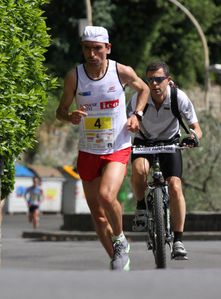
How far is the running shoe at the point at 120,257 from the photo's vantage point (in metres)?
10.1

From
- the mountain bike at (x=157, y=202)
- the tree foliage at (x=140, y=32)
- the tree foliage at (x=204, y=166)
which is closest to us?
the mountain bike at (x=157, y=202)

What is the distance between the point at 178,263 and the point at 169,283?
7654 millimetres

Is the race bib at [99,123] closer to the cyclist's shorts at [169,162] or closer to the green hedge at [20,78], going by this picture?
the green hedge at [20,78]

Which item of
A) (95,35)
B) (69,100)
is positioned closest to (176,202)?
(69,100)

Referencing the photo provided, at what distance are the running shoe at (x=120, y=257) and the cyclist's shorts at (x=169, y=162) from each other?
46.9 inches

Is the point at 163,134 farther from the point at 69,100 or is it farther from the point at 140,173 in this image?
the point at 69,100

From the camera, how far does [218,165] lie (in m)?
27.2

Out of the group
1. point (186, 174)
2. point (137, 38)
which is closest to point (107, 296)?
point (186, 174)

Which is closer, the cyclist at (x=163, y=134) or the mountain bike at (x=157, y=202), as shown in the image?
the mountain bike at (x=157, y=202)

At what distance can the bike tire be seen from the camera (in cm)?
1059

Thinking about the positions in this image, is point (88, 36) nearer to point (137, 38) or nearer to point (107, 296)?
point (107, 296)

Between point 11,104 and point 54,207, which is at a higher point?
point 11,104

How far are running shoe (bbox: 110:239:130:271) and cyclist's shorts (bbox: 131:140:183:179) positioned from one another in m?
1.19

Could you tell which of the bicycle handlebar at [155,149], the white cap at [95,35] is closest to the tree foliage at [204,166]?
the bicycle handlebar at [155,149]
